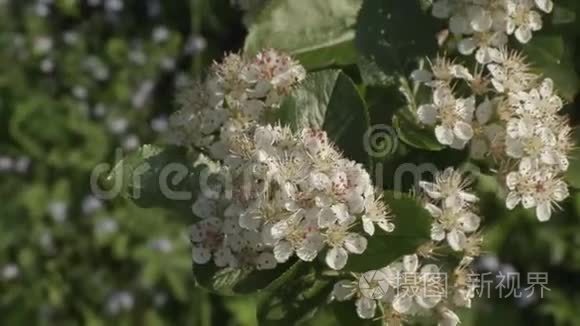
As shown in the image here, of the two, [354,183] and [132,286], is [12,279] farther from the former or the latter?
[354,183]

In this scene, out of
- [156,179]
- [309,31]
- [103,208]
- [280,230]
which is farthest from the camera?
[103,208]

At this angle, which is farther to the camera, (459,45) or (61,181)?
(61,181)

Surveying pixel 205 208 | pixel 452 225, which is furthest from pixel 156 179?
pixel 452 225

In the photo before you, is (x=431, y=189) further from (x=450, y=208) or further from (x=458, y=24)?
(x=458, y=24)

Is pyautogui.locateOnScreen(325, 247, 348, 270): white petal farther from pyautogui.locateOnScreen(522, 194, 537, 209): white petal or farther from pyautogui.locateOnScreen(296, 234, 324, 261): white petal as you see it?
pyautogui.locateOnScreen(522, 194, 537, 209): white petal

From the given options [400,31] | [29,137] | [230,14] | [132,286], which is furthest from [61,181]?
[400,31]

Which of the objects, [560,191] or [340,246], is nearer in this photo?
[340,246]
